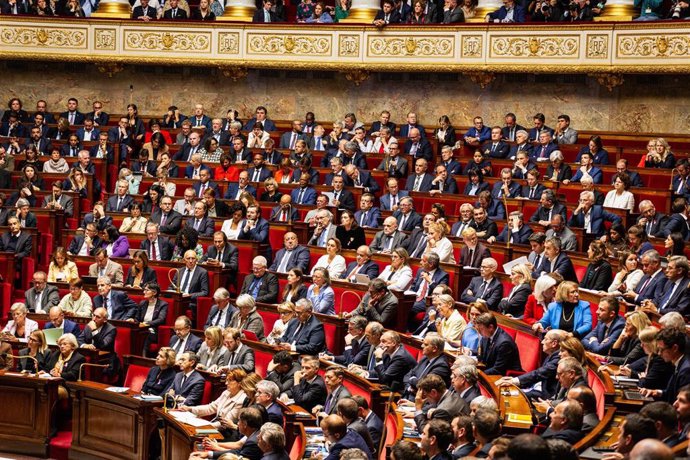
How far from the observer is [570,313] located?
662 centimetres

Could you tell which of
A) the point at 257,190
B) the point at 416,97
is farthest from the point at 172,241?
the point at 416,97

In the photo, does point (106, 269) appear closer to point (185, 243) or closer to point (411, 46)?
point (185, 243)

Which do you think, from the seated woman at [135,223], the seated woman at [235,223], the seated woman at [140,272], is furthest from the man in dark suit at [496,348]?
the seated woman at [135,223]

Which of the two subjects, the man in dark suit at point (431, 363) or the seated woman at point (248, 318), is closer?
the man in dark suit at point (431, 363)

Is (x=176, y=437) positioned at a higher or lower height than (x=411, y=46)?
lower

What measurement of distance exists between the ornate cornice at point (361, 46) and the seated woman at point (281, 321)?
15.3ft

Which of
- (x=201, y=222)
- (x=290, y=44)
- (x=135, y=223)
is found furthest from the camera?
(x=290, y=44)

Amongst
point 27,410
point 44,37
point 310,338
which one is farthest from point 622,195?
point 44,37

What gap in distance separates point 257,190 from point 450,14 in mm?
2960

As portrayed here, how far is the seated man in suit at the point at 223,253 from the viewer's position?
346 inches

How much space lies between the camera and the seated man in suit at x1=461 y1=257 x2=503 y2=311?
7.48 meters

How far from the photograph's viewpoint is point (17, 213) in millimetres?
9703

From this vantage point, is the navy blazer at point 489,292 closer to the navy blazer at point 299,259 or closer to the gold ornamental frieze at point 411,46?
the navy blazer at point 299,259

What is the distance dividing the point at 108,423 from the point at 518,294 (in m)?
2.65
